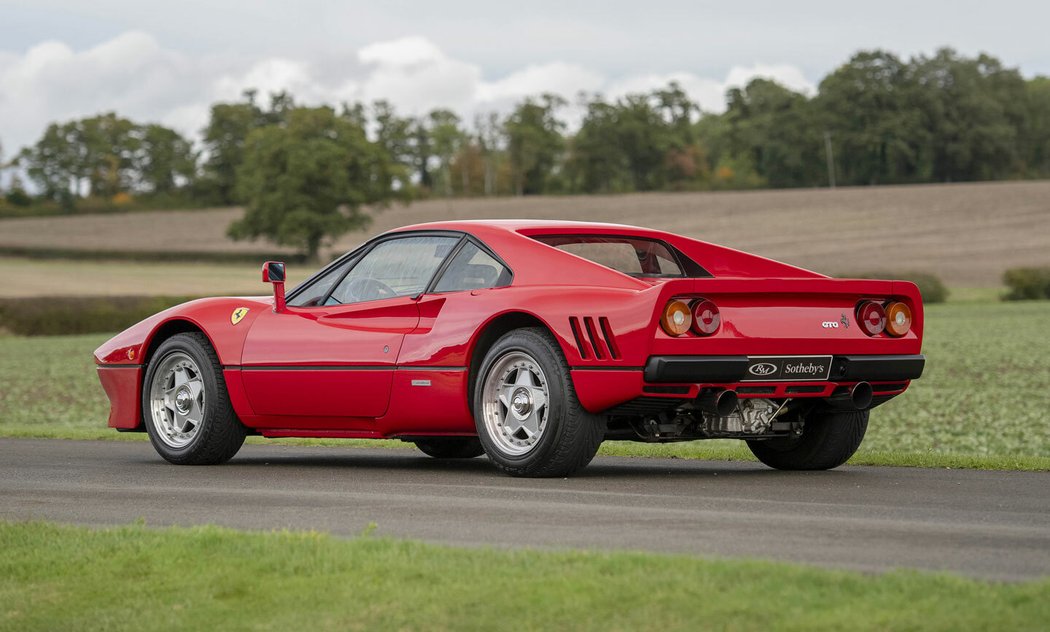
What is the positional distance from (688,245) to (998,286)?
54716mm

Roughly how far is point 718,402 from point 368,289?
242 cm

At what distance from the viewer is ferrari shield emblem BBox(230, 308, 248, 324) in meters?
9.78

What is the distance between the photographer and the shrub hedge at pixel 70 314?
48.9m

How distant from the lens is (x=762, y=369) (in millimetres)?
8023

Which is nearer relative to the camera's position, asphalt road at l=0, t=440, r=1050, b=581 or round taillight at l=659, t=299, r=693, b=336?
asphalt road at l=0, t=440, r=1050, b=581

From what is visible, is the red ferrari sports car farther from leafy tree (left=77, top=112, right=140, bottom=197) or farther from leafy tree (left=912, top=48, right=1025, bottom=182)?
leafy tree (left=77, top=112, right=140, bottom=197)

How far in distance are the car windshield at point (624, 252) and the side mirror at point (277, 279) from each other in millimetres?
1667

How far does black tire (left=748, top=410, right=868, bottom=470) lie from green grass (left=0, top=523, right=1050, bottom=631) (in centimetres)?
412

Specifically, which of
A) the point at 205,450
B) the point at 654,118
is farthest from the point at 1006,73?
the point at 205,450

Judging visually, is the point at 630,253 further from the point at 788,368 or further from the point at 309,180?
the point at 309,180

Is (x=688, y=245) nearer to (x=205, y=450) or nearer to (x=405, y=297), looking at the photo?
(x=405, y=297)

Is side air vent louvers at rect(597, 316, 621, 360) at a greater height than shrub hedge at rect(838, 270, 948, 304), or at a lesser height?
greater

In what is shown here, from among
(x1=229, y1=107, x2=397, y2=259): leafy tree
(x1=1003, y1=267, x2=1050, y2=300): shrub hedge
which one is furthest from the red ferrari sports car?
(x1=229, y1=107, x2=397, y2=259): leafy tree

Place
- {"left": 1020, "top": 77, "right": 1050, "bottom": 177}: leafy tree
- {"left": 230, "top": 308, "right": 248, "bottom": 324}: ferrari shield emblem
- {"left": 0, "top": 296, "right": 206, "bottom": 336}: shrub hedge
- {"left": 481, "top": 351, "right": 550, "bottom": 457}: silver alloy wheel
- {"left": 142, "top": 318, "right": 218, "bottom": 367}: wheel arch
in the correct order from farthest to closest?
1. {"left": 1020, "top": 77, "right": 1050, "bottom": 177}: leafy tree
2. {"left": 0, "top": 296, "right": 206, "bottom": 336}: shrub hedge
3. {"left": 142, "top": 318, "right": 218, "bottom": 367}: wheel arch
4. {"left": 230, "top": 308, "right": 248, "bottom": 324}: ferrari shield emblem
5. {"left": 481, "top": 351, "right": 550, "bottom": 457}: silver alloy wheel
